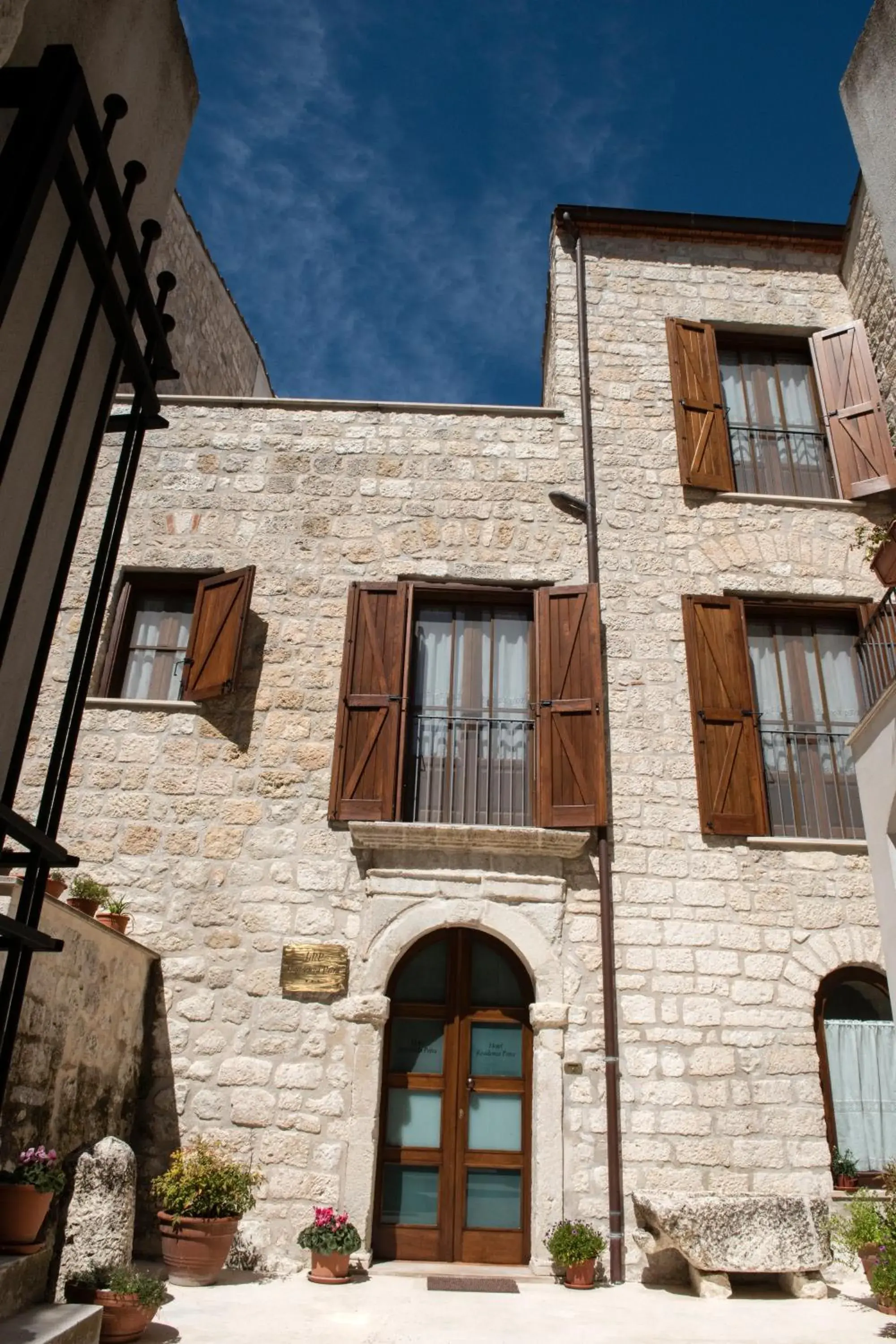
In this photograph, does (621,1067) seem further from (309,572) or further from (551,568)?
(309,572)

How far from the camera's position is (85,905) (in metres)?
6.38

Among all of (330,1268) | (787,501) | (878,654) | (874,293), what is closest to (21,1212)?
(330,1268)

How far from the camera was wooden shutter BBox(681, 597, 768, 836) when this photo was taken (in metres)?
7.19

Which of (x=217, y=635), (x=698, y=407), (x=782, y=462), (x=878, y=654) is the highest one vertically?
(x=698, y=407)

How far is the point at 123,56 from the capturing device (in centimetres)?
245

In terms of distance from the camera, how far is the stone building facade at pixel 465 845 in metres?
6.40

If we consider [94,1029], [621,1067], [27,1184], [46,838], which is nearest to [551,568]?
[621,1067]

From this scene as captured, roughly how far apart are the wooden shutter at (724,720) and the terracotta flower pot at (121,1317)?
4643 millimetres

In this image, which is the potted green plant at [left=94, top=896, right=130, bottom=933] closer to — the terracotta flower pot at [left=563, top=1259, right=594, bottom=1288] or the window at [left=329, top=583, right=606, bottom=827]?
the window at [left=329, top=583, right=606, bottom=827]

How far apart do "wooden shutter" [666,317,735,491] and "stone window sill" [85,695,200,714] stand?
15.0 feet

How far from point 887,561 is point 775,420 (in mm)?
4065

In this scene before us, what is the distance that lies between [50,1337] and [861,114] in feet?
13.3

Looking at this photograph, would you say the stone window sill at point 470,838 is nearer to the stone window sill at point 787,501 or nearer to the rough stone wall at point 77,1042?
the rough stone wall at point 77,1042

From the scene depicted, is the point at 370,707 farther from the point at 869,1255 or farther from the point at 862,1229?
the point at 869,1255
